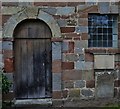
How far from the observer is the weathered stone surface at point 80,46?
922 cm

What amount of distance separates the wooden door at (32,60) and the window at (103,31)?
3.76ft

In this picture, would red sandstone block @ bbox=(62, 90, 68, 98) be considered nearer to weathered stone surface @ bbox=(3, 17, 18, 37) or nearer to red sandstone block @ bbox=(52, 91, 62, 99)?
red sandstone block @ bbox=(52, 91, 62, 99)

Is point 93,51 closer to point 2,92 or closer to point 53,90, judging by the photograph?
point 53,90

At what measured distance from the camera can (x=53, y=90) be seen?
9.23 meters

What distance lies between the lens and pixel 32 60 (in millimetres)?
9445

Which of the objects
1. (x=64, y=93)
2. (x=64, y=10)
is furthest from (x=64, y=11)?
(x=64, y=93)

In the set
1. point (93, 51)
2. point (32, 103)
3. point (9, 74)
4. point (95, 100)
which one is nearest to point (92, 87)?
point (95, 100)

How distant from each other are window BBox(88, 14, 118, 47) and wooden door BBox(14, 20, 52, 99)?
45.1 inches

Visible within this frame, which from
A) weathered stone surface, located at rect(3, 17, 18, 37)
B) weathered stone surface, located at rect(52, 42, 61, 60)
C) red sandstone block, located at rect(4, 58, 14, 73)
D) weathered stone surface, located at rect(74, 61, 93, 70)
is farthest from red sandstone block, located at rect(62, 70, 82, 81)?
weathered stone surface, located at rect(3, 17, 18, 37)

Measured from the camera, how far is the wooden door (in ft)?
30.7

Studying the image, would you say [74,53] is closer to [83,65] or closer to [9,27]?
[83,65]

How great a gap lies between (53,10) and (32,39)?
0.96m

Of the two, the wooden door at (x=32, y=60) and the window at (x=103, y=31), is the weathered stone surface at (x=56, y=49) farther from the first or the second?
the window at (x=103, y=31)

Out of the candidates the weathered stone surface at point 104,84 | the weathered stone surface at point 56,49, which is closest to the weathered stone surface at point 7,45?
the weathered stone surface at point 56,49
